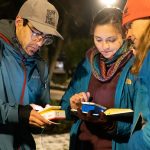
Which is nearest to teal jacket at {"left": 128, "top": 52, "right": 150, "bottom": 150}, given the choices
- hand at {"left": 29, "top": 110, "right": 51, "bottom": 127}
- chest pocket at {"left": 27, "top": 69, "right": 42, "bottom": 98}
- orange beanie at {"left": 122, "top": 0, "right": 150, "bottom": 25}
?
orange beanie at {"left": 122, "top": 0, "right": 150, "bottom": 25}

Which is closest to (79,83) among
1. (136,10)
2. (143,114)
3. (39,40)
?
(39,40)

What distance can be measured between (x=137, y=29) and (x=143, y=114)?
18.1 inches

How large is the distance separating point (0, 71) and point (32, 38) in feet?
1.37

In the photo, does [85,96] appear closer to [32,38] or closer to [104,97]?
[104,97]

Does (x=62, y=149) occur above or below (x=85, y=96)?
below

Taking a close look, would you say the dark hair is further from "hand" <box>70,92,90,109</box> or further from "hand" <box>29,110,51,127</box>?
"hand" <box>29,110,51,127</box>

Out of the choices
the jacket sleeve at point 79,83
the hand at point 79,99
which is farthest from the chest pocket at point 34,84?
the jacket sleeve at point 79,83

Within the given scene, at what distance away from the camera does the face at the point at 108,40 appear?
3.33 m

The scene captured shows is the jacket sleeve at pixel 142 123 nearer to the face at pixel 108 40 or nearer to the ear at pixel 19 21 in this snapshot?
the face at pixel 108 40

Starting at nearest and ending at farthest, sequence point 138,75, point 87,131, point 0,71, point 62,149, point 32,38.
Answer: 1. point 138,75
2. point 0,71
3. point 32,38
4. point 87,131
5. point 62,149

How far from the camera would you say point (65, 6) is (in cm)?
1375

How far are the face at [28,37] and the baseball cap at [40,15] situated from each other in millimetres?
50

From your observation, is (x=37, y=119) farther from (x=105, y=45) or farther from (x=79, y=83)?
(x=105, y=45)

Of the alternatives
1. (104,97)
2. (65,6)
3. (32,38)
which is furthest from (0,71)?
(65,6)
